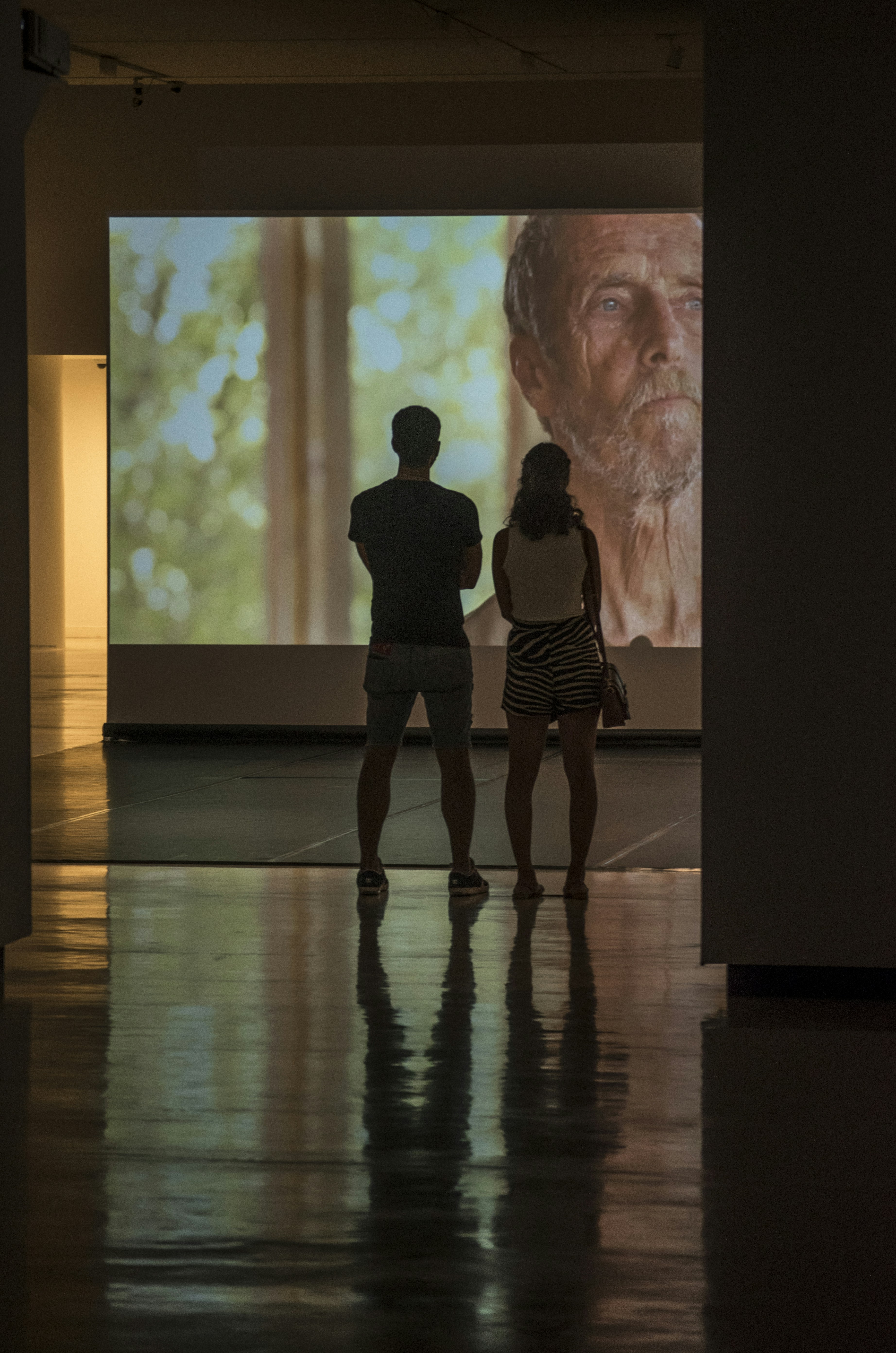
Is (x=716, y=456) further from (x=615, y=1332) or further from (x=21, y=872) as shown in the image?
(x=615, y=1332)

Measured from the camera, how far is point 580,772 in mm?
→ 6539

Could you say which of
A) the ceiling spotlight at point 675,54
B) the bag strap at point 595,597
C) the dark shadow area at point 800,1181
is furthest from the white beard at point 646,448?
the dark shadow area at point 800,1181

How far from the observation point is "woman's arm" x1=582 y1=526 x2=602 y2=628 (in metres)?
6.54

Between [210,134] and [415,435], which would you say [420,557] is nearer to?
[415,435]

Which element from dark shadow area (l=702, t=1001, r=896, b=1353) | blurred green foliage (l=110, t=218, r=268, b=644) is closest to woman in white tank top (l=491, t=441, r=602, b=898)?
dark shadow area (l=702, t=1001, r=896, b=1353)

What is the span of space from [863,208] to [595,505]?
27.0 ft

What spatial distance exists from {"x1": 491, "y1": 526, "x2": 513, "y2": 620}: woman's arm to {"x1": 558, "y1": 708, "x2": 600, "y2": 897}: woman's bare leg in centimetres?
45

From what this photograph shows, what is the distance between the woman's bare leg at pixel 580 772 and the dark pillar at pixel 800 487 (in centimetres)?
137

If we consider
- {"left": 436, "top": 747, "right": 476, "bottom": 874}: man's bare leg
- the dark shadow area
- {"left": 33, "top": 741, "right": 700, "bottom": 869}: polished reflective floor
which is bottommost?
the dark shadow area

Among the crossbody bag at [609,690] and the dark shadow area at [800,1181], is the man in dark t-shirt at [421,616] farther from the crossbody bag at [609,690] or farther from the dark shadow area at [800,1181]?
the dark shadow area at [800,1181]

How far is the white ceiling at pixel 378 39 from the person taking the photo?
11047mm

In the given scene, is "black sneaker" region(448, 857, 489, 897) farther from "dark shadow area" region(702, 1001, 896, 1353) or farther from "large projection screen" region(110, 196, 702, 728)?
"large projection screen" region(110, 196, 702, 728)

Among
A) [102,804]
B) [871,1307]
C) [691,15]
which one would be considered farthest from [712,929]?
[691,15]

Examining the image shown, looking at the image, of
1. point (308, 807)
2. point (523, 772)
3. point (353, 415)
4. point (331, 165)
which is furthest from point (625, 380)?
point (523, 772)
